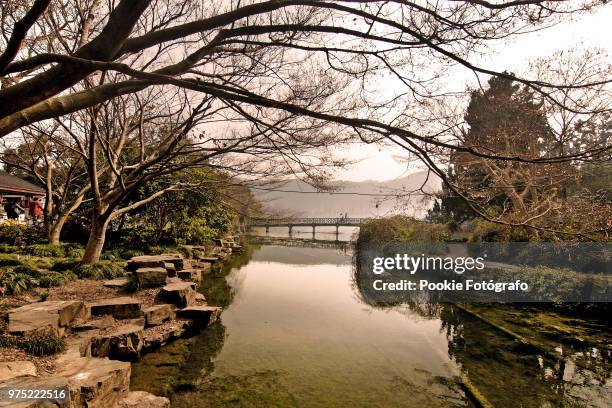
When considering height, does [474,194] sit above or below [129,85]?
below

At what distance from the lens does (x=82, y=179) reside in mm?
17078

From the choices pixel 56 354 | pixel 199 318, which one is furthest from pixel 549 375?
pixel 56 354

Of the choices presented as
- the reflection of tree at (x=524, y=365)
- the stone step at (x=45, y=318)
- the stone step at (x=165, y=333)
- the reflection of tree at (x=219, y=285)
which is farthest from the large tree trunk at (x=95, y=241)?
the reflection of tree at (x=524, y=365)

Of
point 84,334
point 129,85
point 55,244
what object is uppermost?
point 129,85

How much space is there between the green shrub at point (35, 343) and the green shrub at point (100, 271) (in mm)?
4975

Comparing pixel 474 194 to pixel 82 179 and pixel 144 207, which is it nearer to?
pixel 144 207

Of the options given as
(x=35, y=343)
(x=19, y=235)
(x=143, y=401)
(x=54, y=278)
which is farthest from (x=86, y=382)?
(x=19, y=235)

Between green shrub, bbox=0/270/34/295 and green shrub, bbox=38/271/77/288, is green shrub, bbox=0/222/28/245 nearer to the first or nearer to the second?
green shrub, bbox=38/271/77/288

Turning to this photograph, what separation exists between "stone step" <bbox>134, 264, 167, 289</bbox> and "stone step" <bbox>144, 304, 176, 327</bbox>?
1.67 meters

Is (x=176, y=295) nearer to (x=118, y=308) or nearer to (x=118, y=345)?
(x=118, y=308)

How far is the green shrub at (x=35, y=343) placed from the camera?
4.51 meters

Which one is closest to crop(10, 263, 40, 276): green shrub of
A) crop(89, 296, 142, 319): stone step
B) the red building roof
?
crop(89, 296, 142, 319): stone step

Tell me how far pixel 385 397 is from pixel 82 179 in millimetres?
17346

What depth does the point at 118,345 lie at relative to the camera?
5.68 meters
